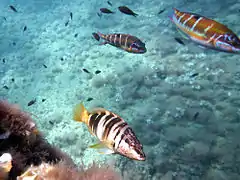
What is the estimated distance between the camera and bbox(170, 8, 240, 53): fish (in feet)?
6.54

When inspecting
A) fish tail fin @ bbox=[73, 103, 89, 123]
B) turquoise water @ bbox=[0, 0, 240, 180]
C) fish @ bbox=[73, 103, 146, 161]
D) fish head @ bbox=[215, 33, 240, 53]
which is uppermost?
fish head @ bbox=[215, 33, 240, 53]

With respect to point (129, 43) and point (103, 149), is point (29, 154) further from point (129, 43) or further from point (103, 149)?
point (129, 43)

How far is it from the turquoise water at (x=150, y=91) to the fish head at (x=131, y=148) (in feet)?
6.62

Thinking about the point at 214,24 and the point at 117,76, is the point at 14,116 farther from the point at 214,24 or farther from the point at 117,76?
the point at 117,76

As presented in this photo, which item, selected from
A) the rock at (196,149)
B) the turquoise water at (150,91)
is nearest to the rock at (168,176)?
the turquoise water at (150,91)

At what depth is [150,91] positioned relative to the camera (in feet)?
24.0

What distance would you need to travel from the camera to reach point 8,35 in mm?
17062

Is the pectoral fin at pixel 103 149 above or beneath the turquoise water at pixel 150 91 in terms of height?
above

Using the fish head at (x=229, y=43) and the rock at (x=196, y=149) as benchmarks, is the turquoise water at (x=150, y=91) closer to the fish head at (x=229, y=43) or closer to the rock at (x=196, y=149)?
the rock at (x=196, y=149)

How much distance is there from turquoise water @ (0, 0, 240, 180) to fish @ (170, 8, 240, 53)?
664 mm

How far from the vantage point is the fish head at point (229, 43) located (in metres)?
1.97

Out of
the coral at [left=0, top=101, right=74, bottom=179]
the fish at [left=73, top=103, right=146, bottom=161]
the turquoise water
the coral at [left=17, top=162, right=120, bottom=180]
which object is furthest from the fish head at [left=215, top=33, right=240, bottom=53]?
the coral at [left=0, top=101, right=74, bottom=179]

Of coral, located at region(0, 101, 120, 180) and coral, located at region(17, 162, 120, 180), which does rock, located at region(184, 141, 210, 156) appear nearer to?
coral, located at region(0, 101, 120, 180)

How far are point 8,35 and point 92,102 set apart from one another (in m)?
13.8
